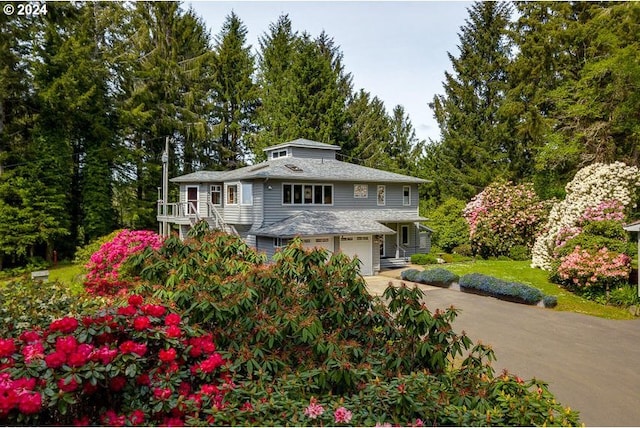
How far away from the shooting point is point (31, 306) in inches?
219

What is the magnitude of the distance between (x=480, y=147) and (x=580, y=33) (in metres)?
10.5

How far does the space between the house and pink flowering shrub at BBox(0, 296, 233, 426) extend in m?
14.3

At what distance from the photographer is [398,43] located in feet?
37.1

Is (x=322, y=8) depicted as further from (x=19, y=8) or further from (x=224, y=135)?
(x=224, y=135)

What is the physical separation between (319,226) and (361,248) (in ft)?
9.20

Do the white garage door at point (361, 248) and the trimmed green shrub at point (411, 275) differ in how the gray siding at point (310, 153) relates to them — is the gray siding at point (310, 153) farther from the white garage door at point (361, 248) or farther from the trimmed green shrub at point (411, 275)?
the trimmed green shrub at point (411, 275)

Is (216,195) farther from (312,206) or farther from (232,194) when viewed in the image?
(312,206)

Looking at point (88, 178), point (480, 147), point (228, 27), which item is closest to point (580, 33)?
point (480, 147)

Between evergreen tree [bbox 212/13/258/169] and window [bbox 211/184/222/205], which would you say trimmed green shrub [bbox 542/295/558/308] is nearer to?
window [bbox 211/184/222/205]

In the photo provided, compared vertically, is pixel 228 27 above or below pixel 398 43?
above

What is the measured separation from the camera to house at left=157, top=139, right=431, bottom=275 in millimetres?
19953

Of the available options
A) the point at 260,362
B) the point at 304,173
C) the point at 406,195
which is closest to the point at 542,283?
the point at 406,195

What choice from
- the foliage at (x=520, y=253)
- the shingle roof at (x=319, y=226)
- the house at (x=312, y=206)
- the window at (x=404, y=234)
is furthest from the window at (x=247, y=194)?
the foliage at (x=520, y=253)

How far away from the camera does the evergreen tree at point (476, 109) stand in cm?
3094
